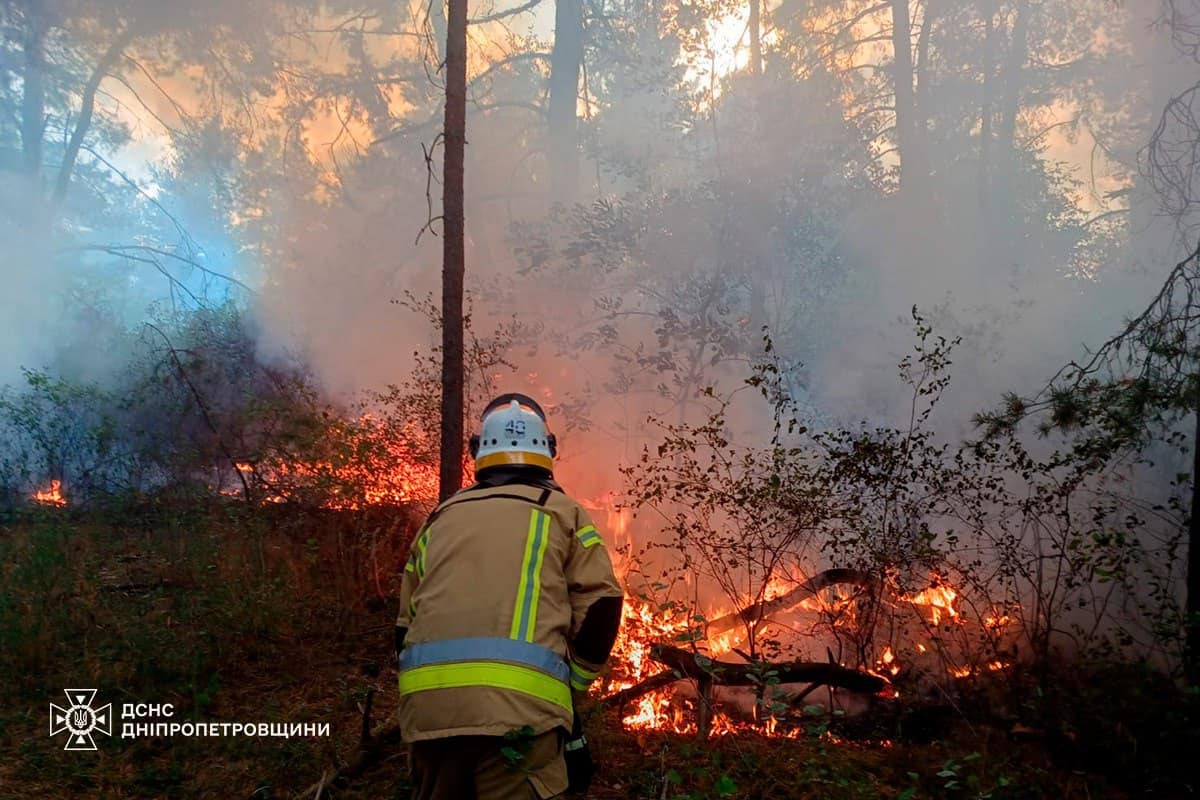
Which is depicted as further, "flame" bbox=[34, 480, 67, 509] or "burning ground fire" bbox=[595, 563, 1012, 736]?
"flame" bbox=[34, 480, 67, 509]

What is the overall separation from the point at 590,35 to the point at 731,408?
768 centimetres

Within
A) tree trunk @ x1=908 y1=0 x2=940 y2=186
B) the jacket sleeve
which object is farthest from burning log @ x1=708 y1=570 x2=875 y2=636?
tree trunk @ x1=908 y1=0 x2=940 y2=186

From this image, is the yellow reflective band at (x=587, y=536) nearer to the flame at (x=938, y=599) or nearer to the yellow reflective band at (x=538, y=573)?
the yellow reflective band at (x=538, y=573)

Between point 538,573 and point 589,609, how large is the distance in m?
0.26

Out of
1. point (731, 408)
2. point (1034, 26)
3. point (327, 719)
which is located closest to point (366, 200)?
point (731, 408)

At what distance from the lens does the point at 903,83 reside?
1138cm

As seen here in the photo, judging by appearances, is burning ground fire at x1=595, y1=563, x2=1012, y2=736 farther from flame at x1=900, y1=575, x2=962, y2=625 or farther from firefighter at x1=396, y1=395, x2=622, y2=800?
firefighter at x1=396, y1=395, x2=622, y2=800

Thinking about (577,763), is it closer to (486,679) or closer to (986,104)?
(486,679)

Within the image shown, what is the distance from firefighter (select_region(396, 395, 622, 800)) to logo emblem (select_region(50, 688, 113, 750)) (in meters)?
3.23

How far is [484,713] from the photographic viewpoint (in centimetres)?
221

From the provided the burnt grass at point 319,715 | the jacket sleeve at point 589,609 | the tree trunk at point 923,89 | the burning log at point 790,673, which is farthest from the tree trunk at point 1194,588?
the tree trunk at point 923,89

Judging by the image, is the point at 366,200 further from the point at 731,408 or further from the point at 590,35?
the point at 731,408

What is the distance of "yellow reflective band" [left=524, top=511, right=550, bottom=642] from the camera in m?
2.31

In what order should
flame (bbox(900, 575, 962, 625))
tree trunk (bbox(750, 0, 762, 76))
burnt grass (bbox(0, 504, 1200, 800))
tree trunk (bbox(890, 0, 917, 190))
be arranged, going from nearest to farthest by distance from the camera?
1. burnt grass (bbox(0, 504, 1200, 800))
2. flame (bbox(900, 575, 962, 625))
3. tree trunk (bbox(890, 0, 917, 190))
4. tree trunk (bbox(750, 0, 762, 76))
